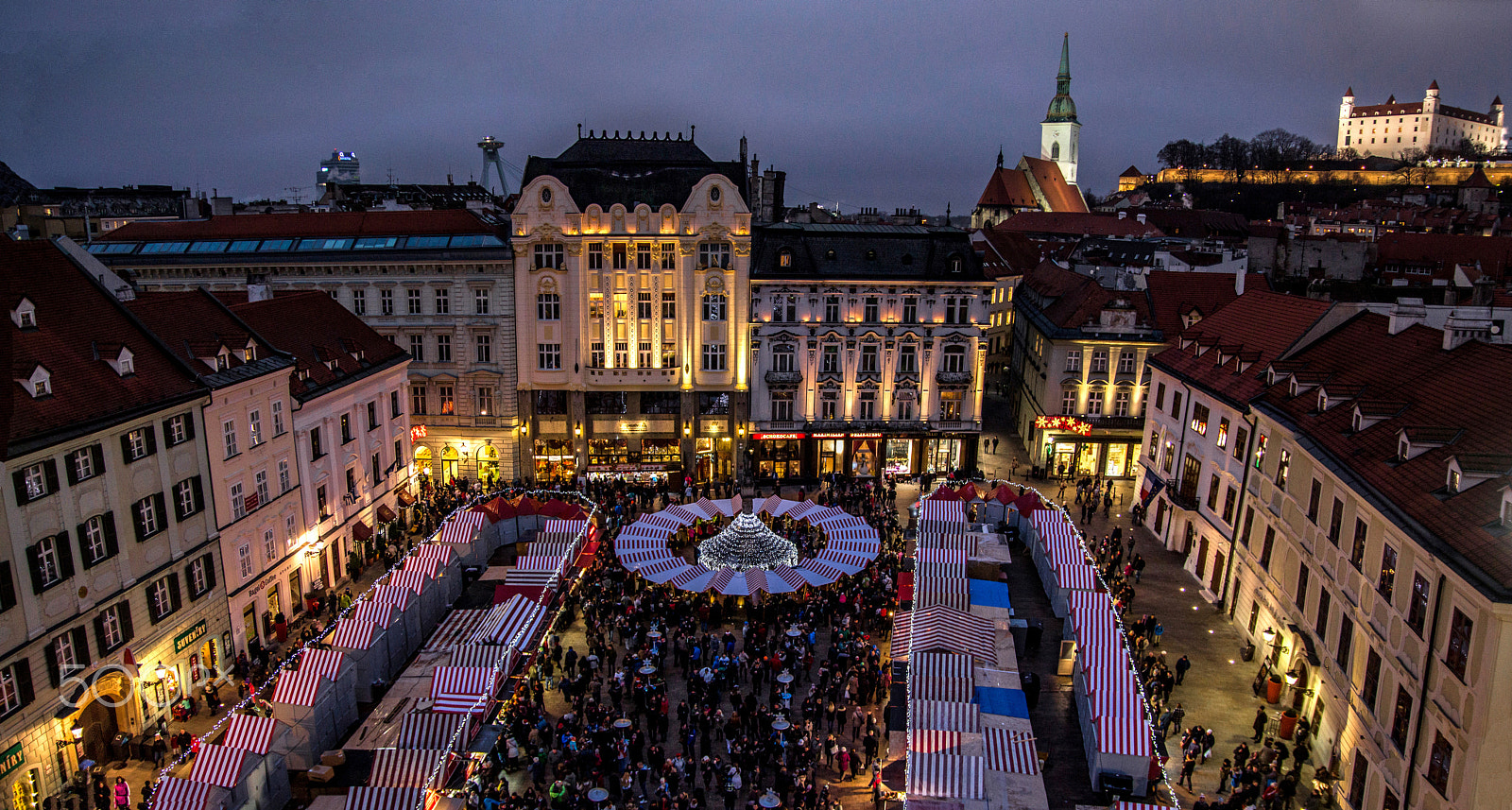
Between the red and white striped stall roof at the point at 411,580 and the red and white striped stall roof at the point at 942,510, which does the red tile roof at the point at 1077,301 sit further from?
the red and white striped stall roof at the point at 411,580

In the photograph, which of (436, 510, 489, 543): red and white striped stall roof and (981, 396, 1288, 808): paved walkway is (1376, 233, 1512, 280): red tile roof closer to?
(981, 396, 1288, 808): paved walkway

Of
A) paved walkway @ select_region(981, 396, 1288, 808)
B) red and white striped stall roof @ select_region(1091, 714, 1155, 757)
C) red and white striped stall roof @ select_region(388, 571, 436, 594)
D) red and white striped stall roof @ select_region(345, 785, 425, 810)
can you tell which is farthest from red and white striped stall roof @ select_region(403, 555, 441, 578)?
red and white striped stall roof @ select_region(1091, 714, 1155, 757)

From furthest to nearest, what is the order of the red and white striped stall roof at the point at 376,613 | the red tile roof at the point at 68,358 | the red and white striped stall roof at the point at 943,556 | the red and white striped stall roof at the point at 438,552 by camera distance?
the red and white striped stall roof at the point at 438,552 → the red and white striped stall roof at the point at 943,556 → the red and white striped stall roof at the point at 376,613 → the red tile roof at the point at 68,358

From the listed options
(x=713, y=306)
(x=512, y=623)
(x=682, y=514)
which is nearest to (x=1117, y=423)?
(x=713, y=306)

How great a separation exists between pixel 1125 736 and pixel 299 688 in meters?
22.9

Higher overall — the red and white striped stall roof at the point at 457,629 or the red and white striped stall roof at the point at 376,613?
the red and white striped stall roof at the point at 376,613

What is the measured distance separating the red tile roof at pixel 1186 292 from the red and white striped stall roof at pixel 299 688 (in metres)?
47.2

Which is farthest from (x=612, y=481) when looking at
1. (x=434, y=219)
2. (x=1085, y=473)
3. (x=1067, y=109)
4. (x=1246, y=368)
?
(x=1067, y=109)

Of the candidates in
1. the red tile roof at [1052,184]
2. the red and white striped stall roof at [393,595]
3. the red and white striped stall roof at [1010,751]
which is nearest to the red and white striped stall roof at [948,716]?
the red and white striped stall roof at [1010,751]

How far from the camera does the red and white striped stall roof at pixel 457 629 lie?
2998 centimetres

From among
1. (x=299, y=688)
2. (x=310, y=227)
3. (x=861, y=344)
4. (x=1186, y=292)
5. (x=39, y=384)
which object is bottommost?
(x=299, y=688)

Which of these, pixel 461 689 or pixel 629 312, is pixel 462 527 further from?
pixel 629 312

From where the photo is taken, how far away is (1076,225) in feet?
359

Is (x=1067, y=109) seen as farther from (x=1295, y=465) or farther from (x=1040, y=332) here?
(x=1295, y=465)
